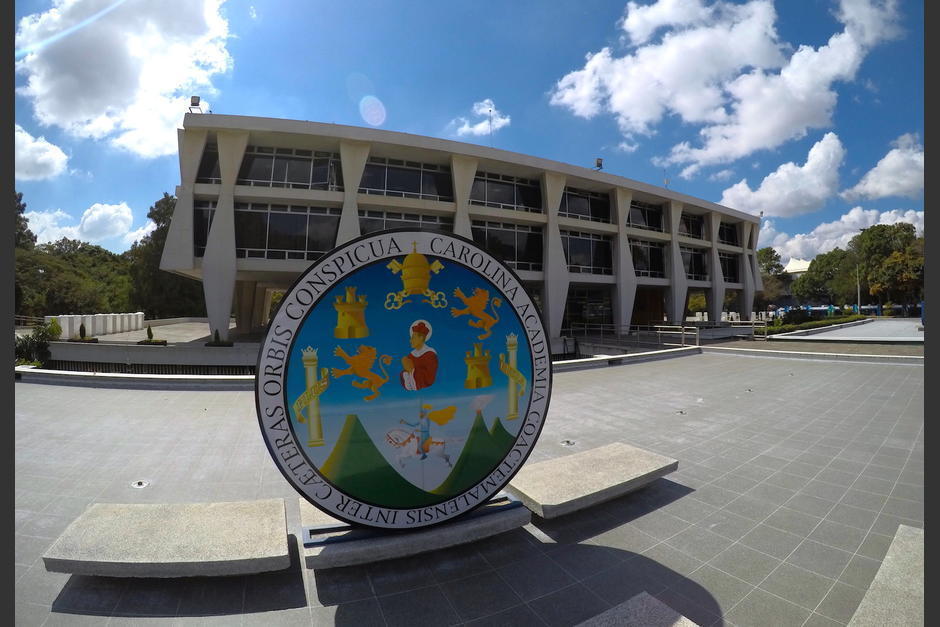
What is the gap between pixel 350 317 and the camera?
3270 millimetres

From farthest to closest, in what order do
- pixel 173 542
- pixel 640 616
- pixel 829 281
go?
pixel 829 281, pixel 173 542, pixel 640 616

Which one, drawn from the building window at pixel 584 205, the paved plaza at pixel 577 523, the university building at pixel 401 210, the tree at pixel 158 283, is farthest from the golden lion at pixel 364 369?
the tree at pixel 158 283

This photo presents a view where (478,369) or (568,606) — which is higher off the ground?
(478,369)

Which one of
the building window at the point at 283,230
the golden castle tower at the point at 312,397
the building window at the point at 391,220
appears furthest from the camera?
the building window at the point at 391,220

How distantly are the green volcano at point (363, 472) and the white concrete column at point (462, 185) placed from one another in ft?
61.9

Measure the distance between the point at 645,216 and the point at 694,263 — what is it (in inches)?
284

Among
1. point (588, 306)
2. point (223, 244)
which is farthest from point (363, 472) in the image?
point (588, 306)

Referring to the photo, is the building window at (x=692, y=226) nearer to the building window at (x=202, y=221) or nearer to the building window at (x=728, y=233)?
the building window at (x=728, y=233)

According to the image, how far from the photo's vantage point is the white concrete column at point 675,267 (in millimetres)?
29422

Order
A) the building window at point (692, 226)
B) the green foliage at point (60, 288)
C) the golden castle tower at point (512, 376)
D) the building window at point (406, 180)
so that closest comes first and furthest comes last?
1. the golden castle tower at point (512, 376)
2. the building window at point (406, 180)
3. the building window at point (692, 226)
4. the green foliage at point (60, 288)

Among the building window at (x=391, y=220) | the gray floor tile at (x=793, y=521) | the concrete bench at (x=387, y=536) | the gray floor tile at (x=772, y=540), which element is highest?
the building window at (x=391, y=220)

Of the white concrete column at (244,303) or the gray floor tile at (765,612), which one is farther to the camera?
the white concrete column at (244,303)

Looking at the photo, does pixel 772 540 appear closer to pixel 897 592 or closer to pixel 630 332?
pixel 897 592

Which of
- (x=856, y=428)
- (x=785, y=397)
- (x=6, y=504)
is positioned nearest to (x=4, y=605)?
(x=6, y=504)
